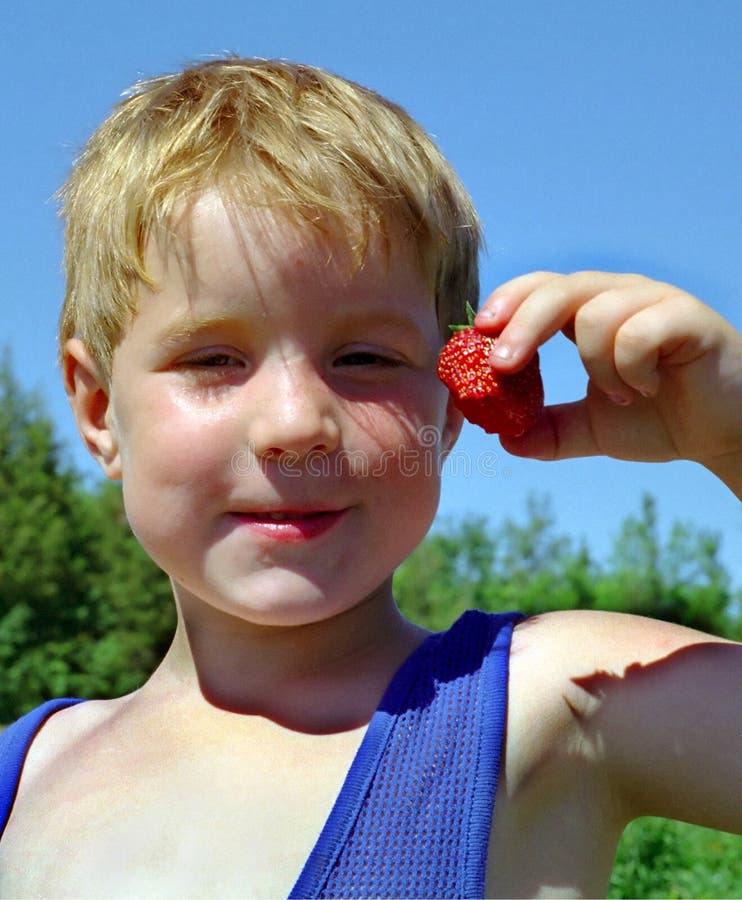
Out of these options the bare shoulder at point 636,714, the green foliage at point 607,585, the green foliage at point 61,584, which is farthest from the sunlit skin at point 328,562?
the green foliage at point 61,584

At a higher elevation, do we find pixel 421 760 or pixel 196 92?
pixel 196 92

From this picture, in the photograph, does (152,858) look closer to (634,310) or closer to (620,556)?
(634,310)

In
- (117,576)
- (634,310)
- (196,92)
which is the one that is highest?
(196,92)

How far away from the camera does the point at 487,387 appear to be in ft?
6.24

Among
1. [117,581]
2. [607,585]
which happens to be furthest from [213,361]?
[117,581]

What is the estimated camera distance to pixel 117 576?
802 inches

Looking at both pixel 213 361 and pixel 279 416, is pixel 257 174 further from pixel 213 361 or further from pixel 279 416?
pixel 279 416

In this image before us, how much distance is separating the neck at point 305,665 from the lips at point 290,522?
10.5 inches

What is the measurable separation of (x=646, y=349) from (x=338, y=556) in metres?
0.69

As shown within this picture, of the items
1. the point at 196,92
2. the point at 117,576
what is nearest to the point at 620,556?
the point at 117,576

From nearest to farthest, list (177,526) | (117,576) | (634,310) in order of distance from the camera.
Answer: (634,310)
(177,526)
(117,576)

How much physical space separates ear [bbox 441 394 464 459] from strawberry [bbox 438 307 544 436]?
0.43 meters

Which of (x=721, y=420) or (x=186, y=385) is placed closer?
(x=721, y=420)

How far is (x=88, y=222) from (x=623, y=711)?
1511mm
